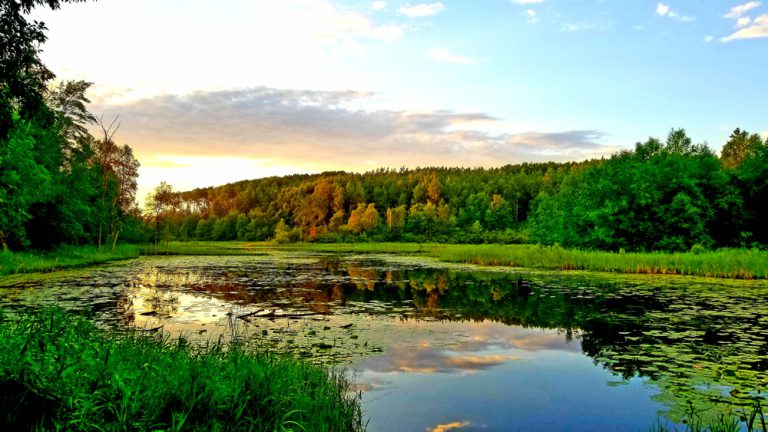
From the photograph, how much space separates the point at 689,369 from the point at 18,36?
53.5ft

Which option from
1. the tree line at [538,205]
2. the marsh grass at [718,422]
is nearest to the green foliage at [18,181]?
the marsh grass at [718,422]

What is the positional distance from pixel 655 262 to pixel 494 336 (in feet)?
72.3

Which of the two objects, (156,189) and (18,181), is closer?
(18,181)

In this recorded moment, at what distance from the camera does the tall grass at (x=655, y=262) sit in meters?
26.0

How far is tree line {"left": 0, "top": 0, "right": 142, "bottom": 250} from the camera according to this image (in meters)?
11.0

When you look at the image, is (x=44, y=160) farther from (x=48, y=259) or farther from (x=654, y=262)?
(x=654, y=262)

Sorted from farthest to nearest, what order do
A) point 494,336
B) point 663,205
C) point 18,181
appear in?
1. point 663,205
2. point 18,181
3. point 494,336

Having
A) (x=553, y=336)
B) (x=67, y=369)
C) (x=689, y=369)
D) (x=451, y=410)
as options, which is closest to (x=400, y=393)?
(x=451, y=410)

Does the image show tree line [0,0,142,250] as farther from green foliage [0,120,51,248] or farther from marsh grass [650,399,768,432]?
marsh grass [650,399,768,432]

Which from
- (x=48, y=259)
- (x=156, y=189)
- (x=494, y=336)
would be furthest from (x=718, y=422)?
(x=156, y=189)

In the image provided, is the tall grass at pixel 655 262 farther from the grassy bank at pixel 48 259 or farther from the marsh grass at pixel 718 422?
the grassy bank at pixel 48 259

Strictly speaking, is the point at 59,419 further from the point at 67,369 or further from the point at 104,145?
the point at 104,145

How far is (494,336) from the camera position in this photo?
13375 mm

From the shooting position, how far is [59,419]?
15.5ft
